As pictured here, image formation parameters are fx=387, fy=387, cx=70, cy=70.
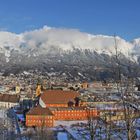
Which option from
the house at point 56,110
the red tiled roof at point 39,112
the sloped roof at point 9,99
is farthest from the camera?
the sloped roof at point 9,99

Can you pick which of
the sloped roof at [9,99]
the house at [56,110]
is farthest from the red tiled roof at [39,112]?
the sloped roof at [9,99]

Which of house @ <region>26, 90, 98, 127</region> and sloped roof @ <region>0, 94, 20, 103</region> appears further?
sloped roof @ <region>0, 94, 20, 103</region>

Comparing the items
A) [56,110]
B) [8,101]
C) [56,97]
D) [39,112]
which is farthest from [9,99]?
[39,112]

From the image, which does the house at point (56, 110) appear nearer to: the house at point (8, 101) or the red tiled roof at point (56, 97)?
the red tiled roof at point (56, 97)

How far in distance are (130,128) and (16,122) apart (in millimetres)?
33632

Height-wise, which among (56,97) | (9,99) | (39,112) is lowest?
(39,112)

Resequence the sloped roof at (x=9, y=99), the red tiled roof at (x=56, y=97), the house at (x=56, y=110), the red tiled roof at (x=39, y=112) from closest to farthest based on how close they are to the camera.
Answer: the house at (x=56, y=110), the red tiled roof at (x=39, y=112), the red tiled roof at (x=56, y=97), the sloped roof at (x=9, y=99)

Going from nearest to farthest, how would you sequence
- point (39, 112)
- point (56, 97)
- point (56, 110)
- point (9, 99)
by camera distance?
point (39, 112)
point (56, 110)
point (56, 97)
point (9, 99)

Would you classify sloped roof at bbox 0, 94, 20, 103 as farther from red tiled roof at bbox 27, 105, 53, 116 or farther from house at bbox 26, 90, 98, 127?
red tiled roof at bbox 27, 105, 53, 116

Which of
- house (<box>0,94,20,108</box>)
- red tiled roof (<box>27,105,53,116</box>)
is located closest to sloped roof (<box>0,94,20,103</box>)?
house (<box>0,94,20,108</box>)

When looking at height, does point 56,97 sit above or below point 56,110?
A: above

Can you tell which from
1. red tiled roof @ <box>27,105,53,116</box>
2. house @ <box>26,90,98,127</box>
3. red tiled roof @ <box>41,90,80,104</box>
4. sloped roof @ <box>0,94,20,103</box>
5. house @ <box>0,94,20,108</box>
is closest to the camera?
house @ <box>26,90,98,127</box>

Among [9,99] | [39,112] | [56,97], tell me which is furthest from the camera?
[9,99]

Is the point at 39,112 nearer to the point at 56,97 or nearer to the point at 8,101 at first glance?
the point at 56,97
